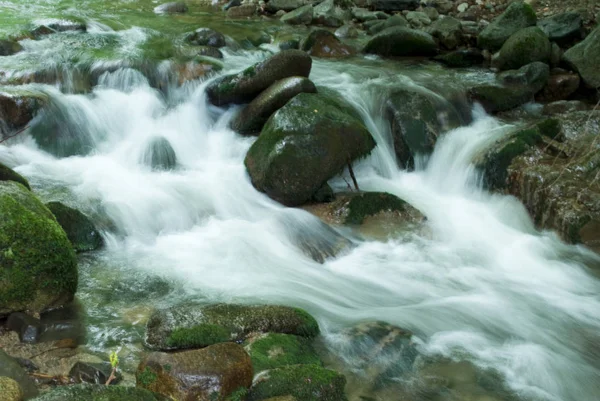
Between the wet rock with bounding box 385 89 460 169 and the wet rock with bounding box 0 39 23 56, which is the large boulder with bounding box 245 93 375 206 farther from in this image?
the wet rock with bounding box 0 39 23 56

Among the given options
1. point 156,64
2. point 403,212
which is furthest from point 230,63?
point 403,212

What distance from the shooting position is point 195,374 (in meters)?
3.66

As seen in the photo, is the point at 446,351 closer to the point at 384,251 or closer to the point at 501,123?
the point at 384,251

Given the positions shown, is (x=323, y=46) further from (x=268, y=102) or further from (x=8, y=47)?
(x=8, y=47)

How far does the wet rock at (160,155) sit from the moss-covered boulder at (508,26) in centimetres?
701

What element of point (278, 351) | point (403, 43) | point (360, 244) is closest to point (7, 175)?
point (278, 351)

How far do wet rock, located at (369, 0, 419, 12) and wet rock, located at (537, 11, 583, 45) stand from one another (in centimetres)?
499

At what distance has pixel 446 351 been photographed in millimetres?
4840

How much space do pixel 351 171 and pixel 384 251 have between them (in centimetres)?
133

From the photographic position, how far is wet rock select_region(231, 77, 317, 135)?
849 cm

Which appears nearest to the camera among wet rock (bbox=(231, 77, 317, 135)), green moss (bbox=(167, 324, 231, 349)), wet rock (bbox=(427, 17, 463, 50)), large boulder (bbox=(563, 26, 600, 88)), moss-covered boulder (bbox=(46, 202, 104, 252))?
green moss (bbox=(167, 324, 231, 349))

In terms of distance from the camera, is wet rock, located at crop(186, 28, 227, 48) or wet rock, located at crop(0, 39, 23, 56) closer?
wet rock, located at crop(0, 39, 23, 56)

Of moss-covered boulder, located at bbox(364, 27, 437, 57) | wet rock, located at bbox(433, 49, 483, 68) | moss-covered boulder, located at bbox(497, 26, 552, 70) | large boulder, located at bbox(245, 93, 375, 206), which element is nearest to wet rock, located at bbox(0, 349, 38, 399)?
large boulder, located at bbox(245, 93, 375, 206)

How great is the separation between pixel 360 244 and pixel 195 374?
11.0ft
